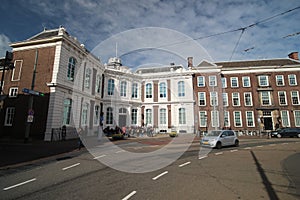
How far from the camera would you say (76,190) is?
4539 mm

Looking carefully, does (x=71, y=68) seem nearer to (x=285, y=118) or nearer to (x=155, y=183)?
(x=155, y=183)

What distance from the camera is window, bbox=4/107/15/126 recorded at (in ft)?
58.5

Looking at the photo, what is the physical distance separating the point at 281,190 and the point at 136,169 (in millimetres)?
4723

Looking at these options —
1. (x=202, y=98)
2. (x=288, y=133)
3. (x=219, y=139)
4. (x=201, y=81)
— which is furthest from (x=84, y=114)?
(x=288, y=133)

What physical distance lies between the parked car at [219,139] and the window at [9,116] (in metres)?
19.5

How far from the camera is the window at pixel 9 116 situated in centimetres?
1784

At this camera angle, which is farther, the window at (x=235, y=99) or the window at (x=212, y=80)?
the window at (x=212, y=80)

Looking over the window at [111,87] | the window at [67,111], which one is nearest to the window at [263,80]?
the window at [111,87]

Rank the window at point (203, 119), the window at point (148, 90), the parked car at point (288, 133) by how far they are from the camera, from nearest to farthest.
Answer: the parked car at point (288, 133) → the window at point (203, 119) → the window at point (148, 90)

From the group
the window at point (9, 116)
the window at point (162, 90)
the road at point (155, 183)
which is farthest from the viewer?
the window at point (162, 90)

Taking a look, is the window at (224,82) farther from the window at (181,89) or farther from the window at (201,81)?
the window at (181,89)

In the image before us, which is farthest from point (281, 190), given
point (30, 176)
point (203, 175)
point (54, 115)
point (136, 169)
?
point (54, 115)

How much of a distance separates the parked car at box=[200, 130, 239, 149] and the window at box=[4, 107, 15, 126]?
19538 millimetres

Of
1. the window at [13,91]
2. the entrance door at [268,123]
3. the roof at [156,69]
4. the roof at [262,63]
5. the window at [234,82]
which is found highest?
the roof at [262,63]
